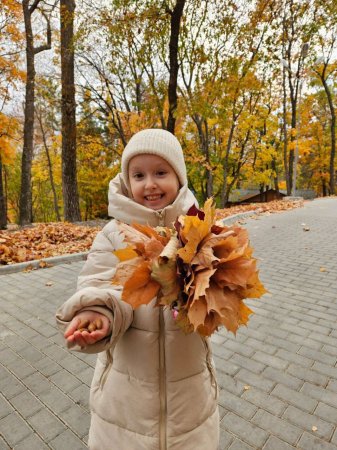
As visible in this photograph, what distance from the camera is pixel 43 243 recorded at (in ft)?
23.8

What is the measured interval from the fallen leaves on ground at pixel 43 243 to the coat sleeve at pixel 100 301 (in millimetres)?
5306

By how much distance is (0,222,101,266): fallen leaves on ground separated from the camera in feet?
20.1

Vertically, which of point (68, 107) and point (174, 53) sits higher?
point (174, 53)

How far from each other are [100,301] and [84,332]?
0.13 metres

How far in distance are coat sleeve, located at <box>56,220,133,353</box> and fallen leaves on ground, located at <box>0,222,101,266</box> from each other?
5306 mm

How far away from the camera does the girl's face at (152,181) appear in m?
1.55

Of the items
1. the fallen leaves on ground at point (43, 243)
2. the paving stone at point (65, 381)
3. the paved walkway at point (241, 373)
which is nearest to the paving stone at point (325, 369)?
the paved walkway at point (241, 373)

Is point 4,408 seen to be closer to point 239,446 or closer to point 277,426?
point 239,446

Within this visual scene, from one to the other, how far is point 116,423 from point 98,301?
662 mm

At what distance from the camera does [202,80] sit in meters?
12.1

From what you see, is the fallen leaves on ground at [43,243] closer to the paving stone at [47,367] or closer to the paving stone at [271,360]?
the paving stone at [47,367]

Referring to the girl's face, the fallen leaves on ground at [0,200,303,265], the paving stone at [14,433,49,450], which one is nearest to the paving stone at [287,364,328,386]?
the paving stone at [14,433,49,450]

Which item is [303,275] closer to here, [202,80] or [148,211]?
[148,211]

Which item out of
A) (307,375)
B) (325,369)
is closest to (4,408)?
A: (307,375)
